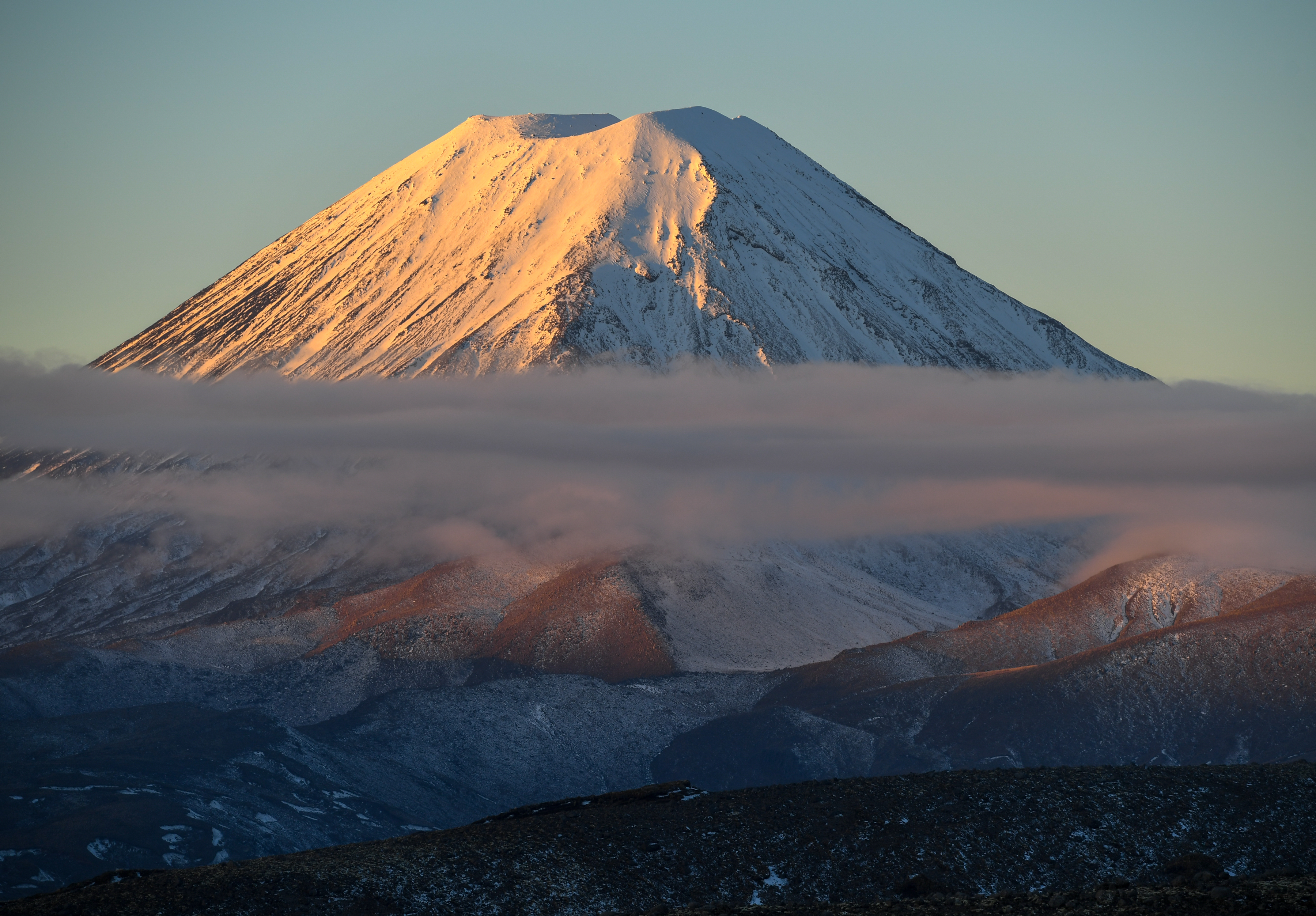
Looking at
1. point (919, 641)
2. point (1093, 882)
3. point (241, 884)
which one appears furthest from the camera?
point (919, 641)

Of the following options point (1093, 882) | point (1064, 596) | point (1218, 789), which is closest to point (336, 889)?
point (1093, 882)

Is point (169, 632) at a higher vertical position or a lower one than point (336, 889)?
lower

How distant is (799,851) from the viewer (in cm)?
5538

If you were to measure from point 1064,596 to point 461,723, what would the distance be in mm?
65385

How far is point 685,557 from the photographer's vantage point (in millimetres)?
199750

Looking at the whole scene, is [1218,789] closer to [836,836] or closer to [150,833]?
[836,836]

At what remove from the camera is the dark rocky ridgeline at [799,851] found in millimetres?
49219

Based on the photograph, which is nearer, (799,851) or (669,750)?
(799,851)

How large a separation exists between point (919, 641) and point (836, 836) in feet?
361

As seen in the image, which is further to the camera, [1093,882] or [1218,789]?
[1218,789]

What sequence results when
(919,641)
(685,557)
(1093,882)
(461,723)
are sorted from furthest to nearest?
(685,557) < (919,641) < (461,723) < (1093,882)

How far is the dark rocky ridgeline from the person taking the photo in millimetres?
49219

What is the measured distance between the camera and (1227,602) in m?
155

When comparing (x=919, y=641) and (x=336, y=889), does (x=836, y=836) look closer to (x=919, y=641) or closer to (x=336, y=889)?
(x=336, y=889)
